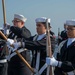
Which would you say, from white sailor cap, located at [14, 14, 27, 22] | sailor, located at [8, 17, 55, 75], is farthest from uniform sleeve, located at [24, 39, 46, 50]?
white sailor cap, located at [14, 14, 27, 22]

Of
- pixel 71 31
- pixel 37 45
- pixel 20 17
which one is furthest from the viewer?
pixel 20 17

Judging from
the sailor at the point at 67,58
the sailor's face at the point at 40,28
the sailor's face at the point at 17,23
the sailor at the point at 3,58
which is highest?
the sailor's face at the point at 40,28

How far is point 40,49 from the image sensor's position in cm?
654

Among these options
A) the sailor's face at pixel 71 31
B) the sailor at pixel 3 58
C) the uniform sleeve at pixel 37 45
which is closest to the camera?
the sailor's face at pixel 71 31

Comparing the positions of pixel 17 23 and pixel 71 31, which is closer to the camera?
pixel 71 31

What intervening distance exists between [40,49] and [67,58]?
0.96 m

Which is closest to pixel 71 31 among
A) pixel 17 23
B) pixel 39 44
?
pixel 39 44

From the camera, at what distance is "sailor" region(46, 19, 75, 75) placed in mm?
5574

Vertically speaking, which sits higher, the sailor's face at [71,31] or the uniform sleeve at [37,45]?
the sailor's face at [71,31]

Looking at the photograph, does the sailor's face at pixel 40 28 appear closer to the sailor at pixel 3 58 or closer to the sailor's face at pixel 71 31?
the sailor's face at pixel 71 31

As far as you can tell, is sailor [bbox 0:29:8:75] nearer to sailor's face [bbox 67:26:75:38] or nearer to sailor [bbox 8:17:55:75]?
sailor [bbox 8:17:55:75]

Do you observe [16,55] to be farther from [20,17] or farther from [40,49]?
[40,49]

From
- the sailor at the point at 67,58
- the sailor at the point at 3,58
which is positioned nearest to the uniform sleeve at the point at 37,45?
the sailor at the point at 67,58

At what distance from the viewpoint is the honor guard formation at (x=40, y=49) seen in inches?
225
